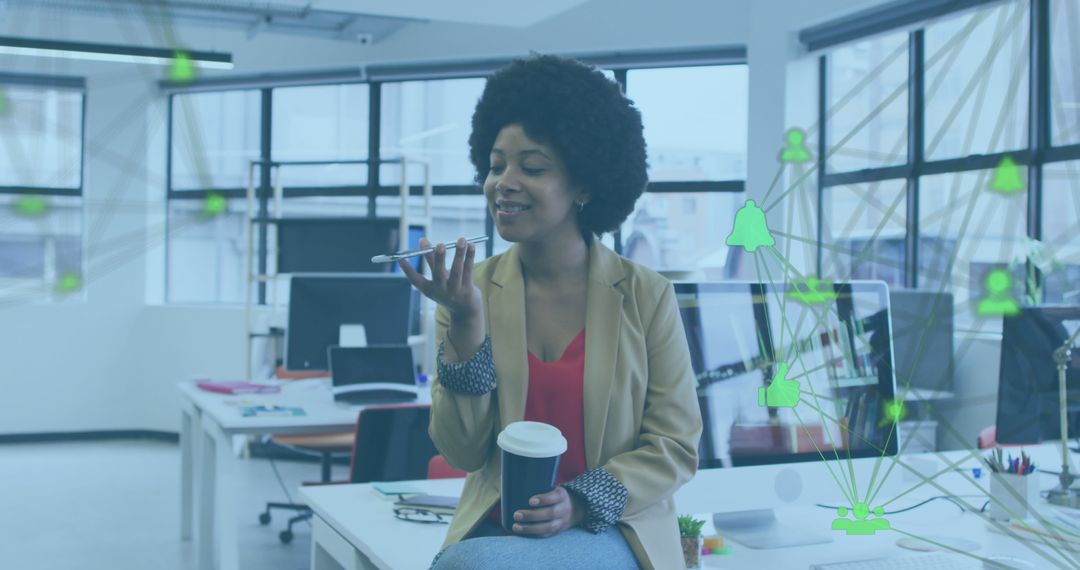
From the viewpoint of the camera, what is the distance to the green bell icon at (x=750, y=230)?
1.07 meters

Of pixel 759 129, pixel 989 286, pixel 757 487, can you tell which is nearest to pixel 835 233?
pixel 759 129

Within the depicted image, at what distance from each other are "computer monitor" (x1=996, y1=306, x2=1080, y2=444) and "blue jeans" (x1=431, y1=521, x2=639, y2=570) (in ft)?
3.59

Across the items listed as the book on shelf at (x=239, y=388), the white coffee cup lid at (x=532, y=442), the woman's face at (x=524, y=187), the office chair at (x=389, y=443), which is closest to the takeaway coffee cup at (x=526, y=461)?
the white coffee cup lid at (x=532, y=442)

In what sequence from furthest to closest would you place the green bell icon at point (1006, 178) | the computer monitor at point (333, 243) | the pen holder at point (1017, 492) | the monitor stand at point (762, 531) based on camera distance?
1. the computer monitor at point (333, 243)
2. the pen holder at point (1017, 492)
3. the monitor stand at point (762, 531)
4. the green bell icon at point (1006, 178)

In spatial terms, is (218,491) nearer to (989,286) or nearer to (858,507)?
(858,507)

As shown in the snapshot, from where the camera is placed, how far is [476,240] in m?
1.09

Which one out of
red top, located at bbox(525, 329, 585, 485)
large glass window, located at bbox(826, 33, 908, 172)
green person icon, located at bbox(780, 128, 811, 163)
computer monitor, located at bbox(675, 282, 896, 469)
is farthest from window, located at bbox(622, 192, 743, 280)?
green person icon, located at bbox(780, 128, 811, 163)

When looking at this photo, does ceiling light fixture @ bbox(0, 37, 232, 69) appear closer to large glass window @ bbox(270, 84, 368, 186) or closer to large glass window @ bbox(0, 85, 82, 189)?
large glass window @ bbox(270, 84, 368, 186)

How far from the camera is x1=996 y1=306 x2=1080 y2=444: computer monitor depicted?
1866 mm

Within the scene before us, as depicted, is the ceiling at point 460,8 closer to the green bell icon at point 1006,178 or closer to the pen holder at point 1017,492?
the pen holder at point 1017,492

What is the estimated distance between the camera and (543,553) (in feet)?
3.54

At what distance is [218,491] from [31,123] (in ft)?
15.1

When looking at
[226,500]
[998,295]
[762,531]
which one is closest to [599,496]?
[998,295]

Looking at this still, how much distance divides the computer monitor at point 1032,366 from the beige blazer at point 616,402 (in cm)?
93
